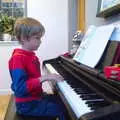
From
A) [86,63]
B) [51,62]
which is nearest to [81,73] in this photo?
[86,63]

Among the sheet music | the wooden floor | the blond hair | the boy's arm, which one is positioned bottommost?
the wooden floor

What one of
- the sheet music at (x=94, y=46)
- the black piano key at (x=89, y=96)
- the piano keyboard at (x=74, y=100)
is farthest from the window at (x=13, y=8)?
the black piano key at (x=89, y=96)

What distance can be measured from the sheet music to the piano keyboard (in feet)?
0.63

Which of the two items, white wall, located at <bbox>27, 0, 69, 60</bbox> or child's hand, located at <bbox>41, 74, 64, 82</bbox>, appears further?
white wall, located at <bbox>27, 0, 69, 60</bbox>

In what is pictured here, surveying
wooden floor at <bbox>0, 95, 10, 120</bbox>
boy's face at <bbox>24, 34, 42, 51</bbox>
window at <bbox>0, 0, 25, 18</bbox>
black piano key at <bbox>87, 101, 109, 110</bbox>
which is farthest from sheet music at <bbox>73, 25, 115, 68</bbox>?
window at <bbox>0, 0, 25, 18</bbox>

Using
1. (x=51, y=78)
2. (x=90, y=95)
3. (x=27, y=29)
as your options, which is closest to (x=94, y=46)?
(x=51, y=78)

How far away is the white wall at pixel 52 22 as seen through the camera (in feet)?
15.5

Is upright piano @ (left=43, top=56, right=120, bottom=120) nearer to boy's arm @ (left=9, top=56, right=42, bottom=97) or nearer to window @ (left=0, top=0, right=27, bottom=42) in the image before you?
boy's arm @ (left=9, top=56, right=42, bottom=97)

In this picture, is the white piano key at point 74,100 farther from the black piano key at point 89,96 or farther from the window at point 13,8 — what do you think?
the window at point 13,8

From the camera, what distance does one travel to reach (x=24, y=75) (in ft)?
6.00

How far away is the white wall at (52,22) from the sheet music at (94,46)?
2.52m

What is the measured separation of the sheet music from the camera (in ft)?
5.67

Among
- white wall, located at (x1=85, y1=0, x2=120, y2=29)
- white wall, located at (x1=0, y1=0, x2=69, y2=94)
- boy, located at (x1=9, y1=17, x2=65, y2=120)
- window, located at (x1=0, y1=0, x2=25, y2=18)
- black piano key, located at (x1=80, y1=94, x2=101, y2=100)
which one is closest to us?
black piano key, located at (x1=80, y1=94, x2=101, y2=100)

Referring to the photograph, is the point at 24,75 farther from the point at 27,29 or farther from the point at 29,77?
the point at 27,29
